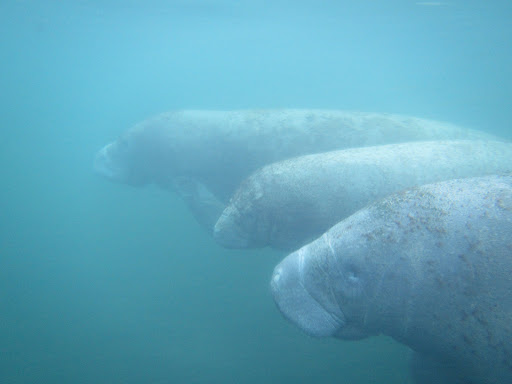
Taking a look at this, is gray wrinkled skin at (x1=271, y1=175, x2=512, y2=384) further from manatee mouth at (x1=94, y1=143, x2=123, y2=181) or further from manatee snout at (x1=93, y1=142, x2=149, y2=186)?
manatee mouth at (x1=94, y1=143, x2=123, y2=181)

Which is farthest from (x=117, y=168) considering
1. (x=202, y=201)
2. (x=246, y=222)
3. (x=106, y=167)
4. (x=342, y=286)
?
(x=342, y=286)

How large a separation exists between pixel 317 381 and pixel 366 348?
104cm

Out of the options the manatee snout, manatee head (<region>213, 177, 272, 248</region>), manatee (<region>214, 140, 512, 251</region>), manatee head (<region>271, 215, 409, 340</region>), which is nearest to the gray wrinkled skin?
manatee head (<region>271, 215, 409, 340</region>)

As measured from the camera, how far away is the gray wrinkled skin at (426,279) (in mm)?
2270

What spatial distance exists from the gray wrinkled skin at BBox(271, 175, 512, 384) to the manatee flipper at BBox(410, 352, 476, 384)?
12 mm

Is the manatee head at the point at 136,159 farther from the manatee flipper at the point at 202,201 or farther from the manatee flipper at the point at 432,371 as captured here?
the manatee flipper at the point at 432,371

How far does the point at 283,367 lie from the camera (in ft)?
18.5

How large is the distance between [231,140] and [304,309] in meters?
4.07

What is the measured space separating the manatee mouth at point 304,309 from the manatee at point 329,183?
1.13 metres

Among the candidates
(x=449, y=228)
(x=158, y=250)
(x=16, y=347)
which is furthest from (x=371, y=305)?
(x=16, y=347)

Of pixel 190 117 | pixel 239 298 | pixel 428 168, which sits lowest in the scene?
pixel 239 298

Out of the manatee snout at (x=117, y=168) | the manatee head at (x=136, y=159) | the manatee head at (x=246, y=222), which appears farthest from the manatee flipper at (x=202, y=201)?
the manatee head at (x=246, y=222)

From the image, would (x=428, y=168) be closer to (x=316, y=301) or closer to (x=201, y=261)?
(x=316, y=301)

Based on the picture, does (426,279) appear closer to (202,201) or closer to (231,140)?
(231,140)
